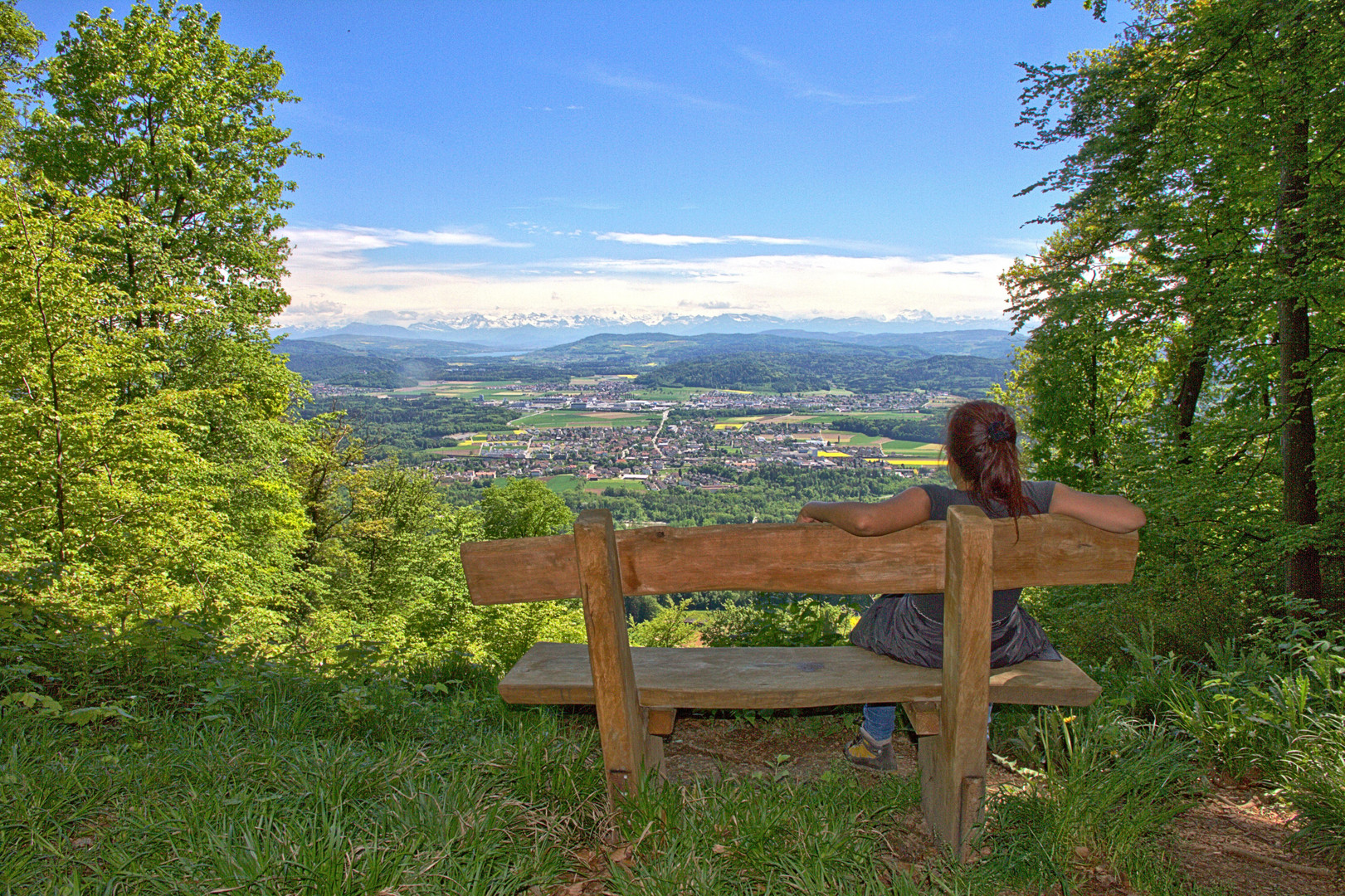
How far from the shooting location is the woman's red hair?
2.49m

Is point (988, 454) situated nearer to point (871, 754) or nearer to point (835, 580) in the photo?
point (835, 580)

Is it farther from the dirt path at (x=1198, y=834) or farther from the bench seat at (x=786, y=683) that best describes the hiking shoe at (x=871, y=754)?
Result: the bench seat at (x=786, y=683)

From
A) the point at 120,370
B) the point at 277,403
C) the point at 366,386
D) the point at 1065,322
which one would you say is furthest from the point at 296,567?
the point at 366,386

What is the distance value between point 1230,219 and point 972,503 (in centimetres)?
883

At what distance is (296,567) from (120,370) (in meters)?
11.6

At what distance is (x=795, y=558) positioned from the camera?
2.24 m

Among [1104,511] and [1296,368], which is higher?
[1296,368]

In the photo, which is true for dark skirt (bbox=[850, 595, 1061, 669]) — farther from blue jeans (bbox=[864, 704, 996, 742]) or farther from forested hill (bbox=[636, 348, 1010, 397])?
forested hill (bbox=[636, 348, 1010, 397])

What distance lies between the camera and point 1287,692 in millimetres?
2822

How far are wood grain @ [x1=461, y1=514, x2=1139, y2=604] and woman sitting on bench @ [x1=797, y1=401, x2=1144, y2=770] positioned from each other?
0.09 m

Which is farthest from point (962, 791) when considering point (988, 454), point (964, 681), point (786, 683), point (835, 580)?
point (988, 454)

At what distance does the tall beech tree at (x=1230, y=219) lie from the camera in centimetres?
697

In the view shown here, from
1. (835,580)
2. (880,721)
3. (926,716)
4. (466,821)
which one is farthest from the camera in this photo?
(880,721)

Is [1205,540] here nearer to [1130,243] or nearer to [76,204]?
[1130,243]
